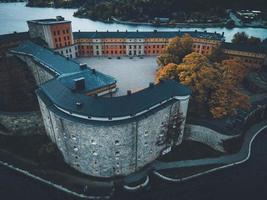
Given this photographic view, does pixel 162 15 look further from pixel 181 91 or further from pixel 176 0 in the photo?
pixel 181 91

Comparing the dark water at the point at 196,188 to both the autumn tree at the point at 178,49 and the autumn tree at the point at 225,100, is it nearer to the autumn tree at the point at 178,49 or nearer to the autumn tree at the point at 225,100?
the autumn tree at the point at 225,100

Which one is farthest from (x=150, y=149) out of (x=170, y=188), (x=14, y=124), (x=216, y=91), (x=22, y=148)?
(x=14, y=124)

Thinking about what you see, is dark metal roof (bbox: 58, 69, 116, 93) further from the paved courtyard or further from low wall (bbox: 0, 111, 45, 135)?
low wall (bbox: 0, 111, 45, 135)

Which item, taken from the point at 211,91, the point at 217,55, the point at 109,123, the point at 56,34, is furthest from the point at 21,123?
the point at 217,55

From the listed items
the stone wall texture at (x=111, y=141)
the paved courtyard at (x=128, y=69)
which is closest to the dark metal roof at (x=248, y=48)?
the paved courtyard at (x=128, y=69)

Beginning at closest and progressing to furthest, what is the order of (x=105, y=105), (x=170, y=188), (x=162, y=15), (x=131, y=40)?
1. (x=105, y=105)
2. (x=170, y=188)
3. (x=131, y=40)
4. (x=162, y=15)

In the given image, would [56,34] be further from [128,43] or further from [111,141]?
[111,141]
